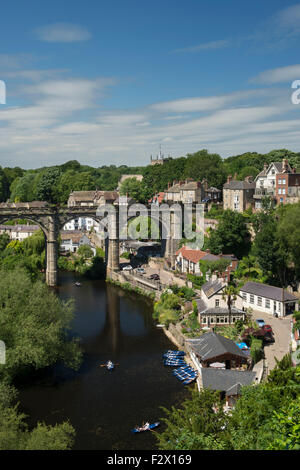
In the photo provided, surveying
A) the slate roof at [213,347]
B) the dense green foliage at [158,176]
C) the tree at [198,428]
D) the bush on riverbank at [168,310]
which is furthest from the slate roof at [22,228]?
the tree at [198,428]

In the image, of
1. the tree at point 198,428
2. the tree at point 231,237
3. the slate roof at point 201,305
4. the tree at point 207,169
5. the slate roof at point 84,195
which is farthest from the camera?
the slate roof at point 84,195

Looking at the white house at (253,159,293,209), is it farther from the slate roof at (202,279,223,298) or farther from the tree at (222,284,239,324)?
the tree at (222,284,239,324)

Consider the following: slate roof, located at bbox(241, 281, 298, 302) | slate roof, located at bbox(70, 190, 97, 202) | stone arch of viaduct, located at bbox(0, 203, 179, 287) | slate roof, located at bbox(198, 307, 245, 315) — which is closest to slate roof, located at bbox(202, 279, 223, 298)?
slate roof, located at bbox(198, 307, 245, 315)

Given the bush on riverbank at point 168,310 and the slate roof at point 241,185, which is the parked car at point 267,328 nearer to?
the bush on riverbank at point 168,310

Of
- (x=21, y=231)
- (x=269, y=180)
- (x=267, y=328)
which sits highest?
(x=269, y=180)

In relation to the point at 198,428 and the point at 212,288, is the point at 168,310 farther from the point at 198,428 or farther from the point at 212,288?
A: the point at 198,428

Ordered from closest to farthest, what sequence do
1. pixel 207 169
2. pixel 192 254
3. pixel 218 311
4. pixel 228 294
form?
1. pixel 228 294
2. pixel 218 311
3. pixel 192 254
4. pixel 207 169

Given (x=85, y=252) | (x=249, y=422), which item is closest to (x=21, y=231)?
(x=85, y=252)
